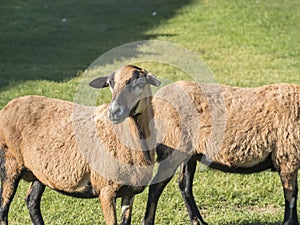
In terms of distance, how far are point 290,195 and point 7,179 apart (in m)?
2.67

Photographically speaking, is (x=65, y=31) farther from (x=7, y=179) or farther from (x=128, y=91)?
(x=128, y=91)

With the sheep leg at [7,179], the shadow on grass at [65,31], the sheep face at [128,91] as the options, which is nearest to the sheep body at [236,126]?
the sheep face at [128,91]

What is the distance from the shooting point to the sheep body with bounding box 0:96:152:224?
5.96 meters

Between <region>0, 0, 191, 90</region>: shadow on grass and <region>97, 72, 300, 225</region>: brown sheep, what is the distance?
7.60 m

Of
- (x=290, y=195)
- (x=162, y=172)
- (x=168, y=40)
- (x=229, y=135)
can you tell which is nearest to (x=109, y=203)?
(x=162, y=172)

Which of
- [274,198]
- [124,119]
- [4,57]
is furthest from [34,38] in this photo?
[124,119]

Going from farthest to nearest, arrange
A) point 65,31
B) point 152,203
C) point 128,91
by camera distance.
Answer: point 65,31, point 152,203, point 128,91

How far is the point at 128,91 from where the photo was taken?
5.83 metres

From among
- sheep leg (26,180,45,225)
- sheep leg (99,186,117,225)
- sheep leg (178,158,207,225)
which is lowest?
sheep leg (178,158,207,225)

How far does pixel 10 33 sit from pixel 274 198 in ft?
45.1

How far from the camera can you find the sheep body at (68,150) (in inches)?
235

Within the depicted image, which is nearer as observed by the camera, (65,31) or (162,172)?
(162,172)

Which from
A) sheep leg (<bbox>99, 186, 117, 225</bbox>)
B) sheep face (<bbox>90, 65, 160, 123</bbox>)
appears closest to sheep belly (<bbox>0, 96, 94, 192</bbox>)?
sheep leg (<bbox>99, 186, 117, 225</bbox>)

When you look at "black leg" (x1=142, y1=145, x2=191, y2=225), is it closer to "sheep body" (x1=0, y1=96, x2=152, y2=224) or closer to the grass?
the grass
